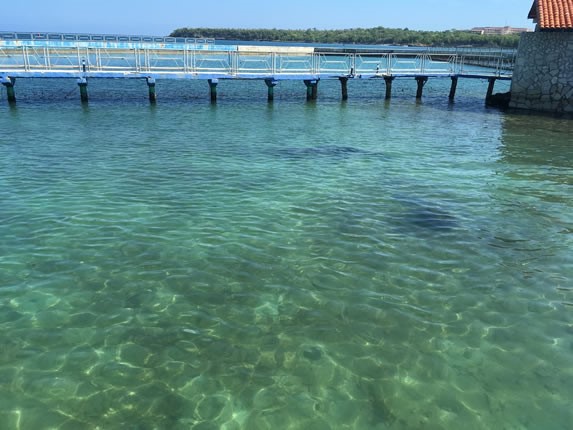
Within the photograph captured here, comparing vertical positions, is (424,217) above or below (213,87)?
below

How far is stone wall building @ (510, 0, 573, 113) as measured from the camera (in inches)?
1025

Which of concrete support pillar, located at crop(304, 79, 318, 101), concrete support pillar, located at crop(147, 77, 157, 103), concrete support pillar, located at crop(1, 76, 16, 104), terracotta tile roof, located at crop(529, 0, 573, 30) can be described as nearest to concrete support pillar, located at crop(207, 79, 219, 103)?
concrete support pillar, located at crop(147, 77, 157, 103)

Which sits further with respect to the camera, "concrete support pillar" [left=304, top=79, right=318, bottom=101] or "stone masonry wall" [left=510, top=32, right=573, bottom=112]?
"concrete support pillar" [left=304, top=79, right=318, bottom=101]

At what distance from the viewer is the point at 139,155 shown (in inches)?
619

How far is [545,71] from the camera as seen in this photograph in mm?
27266

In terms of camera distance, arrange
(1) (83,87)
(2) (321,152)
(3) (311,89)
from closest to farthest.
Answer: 1. (2) (321,152)
2. (1) (83,87)
3. (3) (311,89)

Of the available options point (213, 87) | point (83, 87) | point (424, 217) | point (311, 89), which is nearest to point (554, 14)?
point (311, 89)

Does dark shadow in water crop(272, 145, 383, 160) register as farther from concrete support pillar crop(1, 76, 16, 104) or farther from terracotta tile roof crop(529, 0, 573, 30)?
concrete support pillar crop(1, 76, 16, 104)

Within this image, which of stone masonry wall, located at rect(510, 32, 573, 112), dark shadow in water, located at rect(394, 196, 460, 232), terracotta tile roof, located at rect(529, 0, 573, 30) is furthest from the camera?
stone masonry wall, located at rect(510, 32, 573, 112)

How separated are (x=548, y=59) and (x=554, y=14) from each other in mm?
2259

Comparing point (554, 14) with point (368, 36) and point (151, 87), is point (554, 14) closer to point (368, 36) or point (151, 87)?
point (151, 87)

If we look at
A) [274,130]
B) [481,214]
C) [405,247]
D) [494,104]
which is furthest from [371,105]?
[405,247]

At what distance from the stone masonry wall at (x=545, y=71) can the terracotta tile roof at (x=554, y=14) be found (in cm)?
68

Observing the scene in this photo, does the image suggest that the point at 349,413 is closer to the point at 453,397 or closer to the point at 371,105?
the point at 453,397
